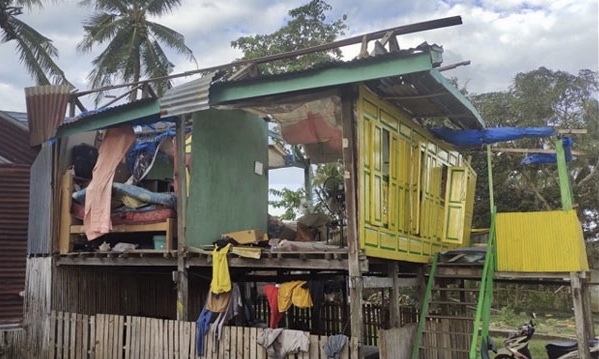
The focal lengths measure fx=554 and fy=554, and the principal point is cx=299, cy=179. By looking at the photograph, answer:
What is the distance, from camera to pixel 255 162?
35.5 ft

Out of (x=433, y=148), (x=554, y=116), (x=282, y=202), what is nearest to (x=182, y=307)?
(x=433, y=148)

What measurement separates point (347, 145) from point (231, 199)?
10.2ft

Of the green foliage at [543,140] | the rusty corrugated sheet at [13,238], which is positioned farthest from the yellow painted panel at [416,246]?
the green foliage at [543,140]

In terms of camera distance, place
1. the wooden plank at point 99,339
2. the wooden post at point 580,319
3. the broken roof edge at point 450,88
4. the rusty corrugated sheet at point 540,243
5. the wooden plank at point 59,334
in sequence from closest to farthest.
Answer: the broken roof edge at point 450,88 → the wooden post at point 580,319 → the rusty corrugated sheet at point 540,243 → the wooden plank at point 99,339 → the wooden plank at point 59,334

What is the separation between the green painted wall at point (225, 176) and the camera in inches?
360

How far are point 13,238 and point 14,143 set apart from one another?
1.89 meters

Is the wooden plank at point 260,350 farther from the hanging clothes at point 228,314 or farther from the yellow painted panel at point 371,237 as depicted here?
the yellow painted panel at point 371,237

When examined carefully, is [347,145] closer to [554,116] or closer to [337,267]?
[337,267]

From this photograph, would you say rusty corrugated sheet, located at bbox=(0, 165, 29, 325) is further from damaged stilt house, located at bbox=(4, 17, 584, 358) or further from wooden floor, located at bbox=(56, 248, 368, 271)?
wooden floor, located at bbox=(56, 248, 368, 271)

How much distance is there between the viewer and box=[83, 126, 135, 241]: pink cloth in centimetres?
951

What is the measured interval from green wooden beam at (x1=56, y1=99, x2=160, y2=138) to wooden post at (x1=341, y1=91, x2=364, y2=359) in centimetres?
309

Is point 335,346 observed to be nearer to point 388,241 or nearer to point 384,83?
point 388,241

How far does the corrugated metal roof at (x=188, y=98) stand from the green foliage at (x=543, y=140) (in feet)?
47.3

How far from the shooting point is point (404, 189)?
30.2ft
